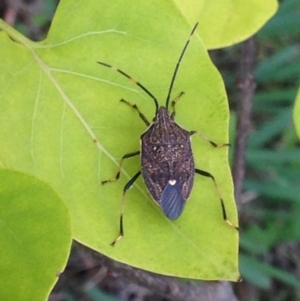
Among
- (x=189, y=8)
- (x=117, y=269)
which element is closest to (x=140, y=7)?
(x=189, y=8)

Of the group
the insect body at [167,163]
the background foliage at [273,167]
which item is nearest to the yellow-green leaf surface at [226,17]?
the insect body at [167,163]

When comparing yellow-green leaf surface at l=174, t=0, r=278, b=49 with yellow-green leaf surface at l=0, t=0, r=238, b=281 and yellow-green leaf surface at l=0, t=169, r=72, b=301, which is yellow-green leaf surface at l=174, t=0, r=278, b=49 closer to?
yellow-green leaf surface at l=0, t=0, r=238, b=281

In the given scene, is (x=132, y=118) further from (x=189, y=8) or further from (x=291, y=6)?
(x=291, y=6)

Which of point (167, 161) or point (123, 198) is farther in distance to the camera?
point (167, 161)

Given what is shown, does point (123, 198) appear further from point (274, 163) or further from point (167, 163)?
point (274, 163)

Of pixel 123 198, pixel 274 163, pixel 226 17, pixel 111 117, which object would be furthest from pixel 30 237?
pixel 274 163
